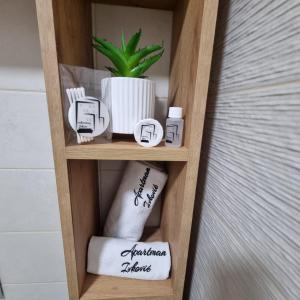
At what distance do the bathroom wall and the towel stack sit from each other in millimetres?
126

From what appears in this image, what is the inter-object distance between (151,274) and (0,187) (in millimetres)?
479

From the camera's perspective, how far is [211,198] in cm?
35

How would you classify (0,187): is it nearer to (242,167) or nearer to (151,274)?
(151,274)


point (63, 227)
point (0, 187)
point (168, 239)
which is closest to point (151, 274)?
point (168, 239)

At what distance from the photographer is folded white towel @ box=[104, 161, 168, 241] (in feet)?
1.47

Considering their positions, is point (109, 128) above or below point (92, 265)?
above

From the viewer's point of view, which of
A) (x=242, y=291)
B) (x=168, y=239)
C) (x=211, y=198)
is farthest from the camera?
(x=168, y=239)

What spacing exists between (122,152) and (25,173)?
15.2 inches

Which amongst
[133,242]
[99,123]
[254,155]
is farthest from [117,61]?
[133,242]

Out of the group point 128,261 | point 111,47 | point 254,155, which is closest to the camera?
point 254,155

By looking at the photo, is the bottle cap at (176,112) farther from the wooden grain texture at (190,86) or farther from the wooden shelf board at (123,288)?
the wooden shelf board at (123,288)

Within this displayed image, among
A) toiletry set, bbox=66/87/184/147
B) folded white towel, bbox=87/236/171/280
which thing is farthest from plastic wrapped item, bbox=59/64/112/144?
folded white towel, bbox=87/236/171/280

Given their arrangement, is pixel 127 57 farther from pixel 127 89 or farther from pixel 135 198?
pixel 135 198

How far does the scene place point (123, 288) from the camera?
423mm
